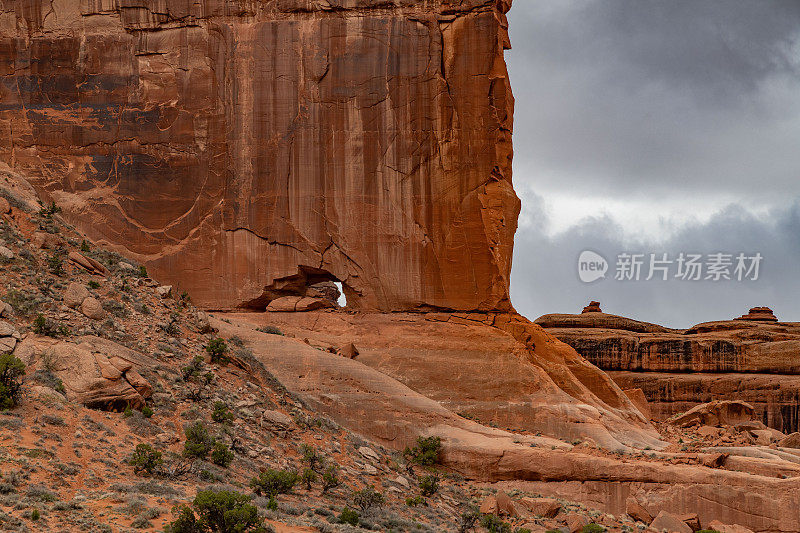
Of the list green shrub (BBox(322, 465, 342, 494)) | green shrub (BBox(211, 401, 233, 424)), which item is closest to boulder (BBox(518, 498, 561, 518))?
green shrub (BBox(322, 465, 342, 494))

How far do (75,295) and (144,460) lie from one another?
5964 millimetres

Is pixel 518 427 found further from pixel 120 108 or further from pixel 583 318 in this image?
pixel 583 318

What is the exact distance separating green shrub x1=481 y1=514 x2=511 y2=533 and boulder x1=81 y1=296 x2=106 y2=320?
33.2 feet

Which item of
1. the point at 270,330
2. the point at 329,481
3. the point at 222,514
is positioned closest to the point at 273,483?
the point at 329,481

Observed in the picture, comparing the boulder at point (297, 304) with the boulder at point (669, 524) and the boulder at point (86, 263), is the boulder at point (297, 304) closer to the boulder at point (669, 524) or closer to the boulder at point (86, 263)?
the boulder at point (86, 263)

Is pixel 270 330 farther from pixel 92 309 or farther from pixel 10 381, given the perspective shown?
pixel 10 381

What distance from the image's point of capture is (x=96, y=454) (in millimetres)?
14711

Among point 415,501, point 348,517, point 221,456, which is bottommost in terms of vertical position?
point 415,501

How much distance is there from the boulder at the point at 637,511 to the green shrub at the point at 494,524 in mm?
3745

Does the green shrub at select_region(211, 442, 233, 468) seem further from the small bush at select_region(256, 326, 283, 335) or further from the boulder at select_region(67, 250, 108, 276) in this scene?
the small bush at select_region(256, 326, 283, 335)

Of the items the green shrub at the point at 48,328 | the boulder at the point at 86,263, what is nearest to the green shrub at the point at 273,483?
the green shrub at the point at 48,328

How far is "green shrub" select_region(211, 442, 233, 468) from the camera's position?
650 inches

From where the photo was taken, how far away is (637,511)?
69.4 ft

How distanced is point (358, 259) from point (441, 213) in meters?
3.40
